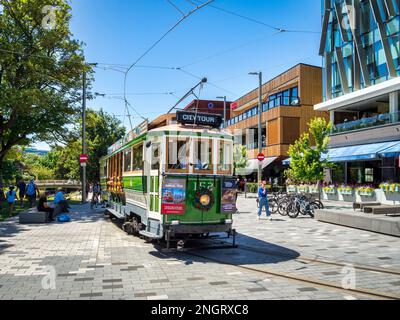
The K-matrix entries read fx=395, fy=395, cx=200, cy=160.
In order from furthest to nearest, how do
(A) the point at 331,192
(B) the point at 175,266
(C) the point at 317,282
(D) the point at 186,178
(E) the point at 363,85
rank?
(E) the point at 363,85 → (A) the point at 331,192 → (D) the point at 186,178 → (B) the point at 175,266 → (C) the point at 317,282

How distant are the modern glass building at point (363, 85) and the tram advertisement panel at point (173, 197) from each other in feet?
55.7

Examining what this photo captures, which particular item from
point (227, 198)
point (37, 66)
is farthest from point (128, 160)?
point (37, 66)

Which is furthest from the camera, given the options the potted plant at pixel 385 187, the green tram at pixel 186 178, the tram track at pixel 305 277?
the potted plant at pixel 385 187

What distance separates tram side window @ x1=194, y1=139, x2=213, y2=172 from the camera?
31.2 feet

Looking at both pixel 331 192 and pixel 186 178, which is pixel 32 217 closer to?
pixel 186 178

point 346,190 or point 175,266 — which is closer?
point 175,266

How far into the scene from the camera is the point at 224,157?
993 cm

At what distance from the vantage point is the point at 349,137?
2845 cm

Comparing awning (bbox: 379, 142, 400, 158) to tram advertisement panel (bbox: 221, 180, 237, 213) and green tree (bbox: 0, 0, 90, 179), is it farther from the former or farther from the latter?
green tree (bbox: 0, 0, 90, 179)

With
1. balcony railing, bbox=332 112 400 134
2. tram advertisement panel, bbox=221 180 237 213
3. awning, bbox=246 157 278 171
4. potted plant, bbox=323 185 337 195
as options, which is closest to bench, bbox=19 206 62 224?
tram advertisement panel, bbox=221 180 237 213

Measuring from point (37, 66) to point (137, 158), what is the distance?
13.3 meters

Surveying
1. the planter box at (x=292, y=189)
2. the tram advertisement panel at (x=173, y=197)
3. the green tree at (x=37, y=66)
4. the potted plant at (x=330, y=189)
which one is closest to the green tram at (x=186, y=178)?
the tram advertisement panel at (x=173, y=197)

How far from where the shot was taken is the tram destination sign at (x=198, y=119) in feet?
32.1

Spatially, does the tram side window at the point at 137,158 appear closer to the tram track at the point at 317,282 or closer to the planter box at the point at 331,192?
the tram track at the point at 317,282
